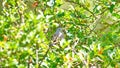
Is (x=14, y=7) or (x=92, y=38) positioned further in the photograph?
(x=14, y=7)

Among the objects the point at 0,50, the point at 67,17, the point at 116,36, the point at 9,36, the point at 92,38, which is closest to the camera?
the point at 0,50

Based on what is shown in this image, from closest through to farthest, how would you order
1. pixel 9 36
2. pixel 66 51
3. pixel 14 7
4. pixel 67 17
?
pixel 66 51 < pixel 9 36 < pixel 67 17 < pixel 14 7

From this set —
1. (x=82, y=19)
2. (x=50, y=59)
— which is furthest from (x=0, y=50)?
(x=82, y=19)

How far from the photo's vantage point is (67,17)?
11.3 feet

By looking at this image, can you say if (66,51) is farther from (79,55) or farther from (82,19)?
(82,19)

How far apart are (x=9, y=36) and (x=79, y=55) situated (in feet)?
2.35

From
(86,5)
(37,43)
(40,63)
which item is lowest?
(40,63)

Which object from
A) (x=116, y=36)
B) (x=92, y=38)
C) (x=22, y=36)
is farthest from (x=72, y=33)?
(x=22, y=36)

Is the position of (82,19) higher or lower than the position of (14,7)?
lower

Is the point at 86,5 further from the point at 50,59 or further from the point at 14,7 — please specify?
the point at 50,59

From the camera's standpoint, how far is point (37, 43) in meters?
2.39

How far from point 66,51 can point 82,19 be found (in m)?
1.06

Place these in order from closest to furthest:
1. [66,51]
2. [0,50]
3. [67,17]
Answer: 1. [0,50]
2. [66,51]
3. [67,17]

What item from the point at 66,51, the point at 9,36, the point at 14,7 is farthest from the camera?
the point at 14,7
